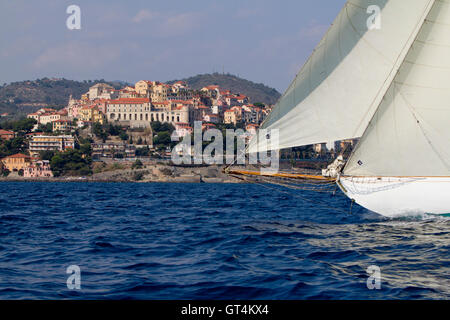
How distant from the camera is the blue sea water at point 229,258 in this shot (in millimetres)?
10234

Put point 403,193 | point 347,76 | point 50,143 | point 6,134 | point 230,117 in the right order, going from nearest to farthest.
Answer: point 347,76
point 403,193
point 50,143
point 6,134
point 230,117

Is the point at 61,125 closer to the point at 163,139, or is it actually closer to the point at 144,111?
the point at 144,111

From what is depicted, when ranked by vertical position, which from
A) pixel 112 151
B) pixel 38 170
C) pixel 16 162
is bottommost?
pixel 38 170

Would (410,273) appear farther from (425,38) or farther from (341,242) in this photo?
(425,38)

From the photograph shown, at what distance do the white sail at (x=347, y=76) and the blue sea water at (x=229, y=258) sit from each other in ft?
10.7

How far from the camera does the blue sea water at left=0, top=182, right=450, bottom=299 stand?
1023 cm

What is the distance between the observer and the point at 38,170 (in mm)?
128500

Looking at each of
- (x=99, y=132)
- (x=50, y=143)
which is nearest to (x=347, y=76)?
(x=50, y=143)

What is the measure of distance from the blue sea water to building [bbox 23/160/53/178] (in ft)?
366

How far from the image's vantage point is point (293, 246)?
15023 mm

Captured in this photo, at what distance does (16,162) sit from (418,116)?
126089mm

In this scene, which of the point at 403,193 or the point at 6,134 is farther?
the point at 6,134

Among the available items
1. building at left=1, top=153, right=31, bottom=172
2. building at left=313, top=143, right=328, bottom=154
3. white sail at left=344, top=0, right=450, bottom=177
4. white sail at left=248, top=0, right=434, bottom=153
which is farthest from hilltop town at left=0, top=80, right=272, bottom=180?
white sail at left=344, top=0, right=450, bottom=177

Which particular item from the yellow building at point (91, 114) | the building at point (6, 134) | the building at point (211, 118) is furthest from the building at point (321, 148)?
the building at point (6, 134)
